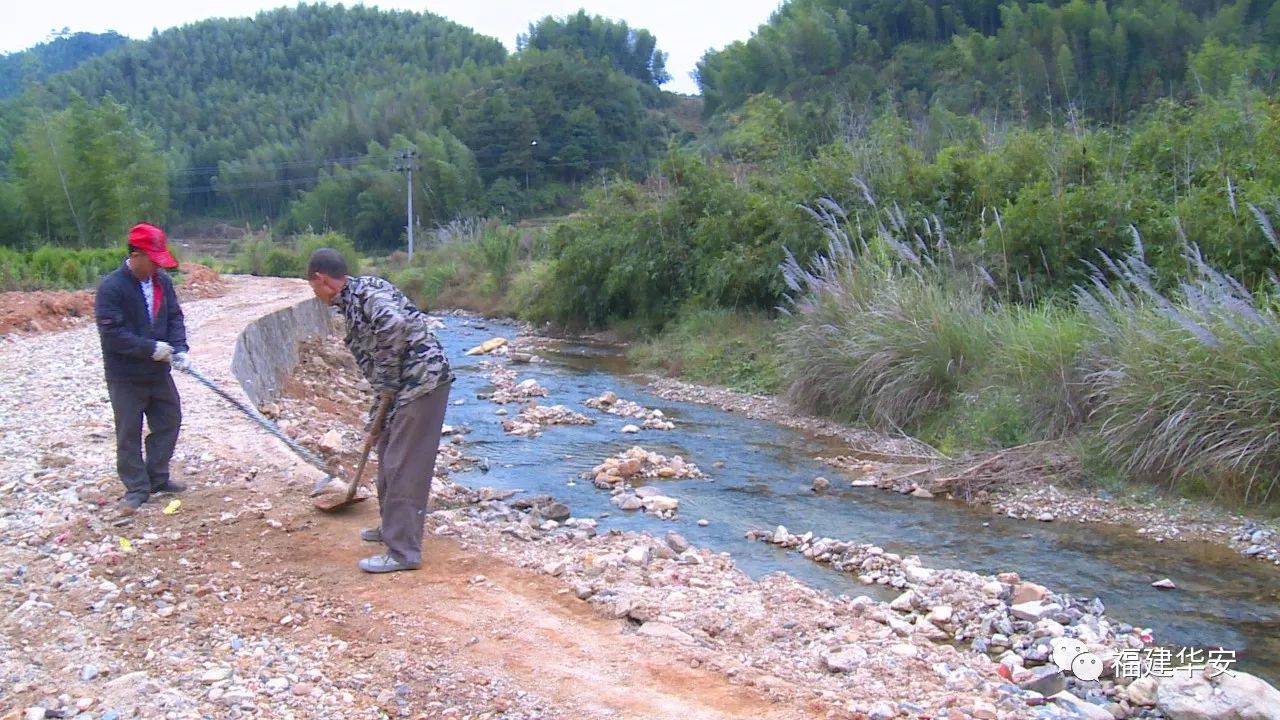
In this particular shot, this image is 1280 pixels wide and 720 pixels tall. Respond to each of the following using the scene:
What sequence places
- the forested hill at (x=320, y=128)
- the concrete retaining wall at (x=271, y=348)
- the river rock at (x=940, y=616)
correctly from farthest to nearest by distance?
the forested hill at (x=320, y=128), the concrete retaining wall at (x=271, y=348), the river rock at (x=940, y=616)

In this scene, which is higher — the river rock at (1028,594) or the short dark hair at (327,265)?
the short dark hair at (327,265)

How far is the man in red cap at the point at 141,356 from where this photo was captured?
5969 millimetres

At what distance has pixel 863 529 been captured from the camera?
26.1 feet

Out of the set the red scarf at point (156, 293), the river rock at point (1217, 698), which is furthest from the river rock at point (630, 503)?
the river rock at point (1217, 698)

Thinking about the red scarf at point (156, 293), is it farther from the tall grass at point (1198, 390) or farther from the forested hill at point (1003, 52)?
the forested hill at point (1003, 52)

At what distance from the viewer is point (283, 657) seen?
443 centimetres

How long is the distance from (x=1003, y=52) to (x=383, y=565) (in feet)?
142

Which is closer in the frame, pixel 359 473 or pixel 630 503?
pixel 359 473

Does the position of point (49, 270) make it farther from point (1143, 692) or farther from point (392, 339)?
point (1143, 692)

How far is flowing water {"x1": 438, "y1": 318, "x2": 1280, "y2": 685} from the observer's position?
6.25 meters

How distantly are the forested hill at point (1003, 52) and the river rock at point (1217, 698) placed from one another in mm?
19562

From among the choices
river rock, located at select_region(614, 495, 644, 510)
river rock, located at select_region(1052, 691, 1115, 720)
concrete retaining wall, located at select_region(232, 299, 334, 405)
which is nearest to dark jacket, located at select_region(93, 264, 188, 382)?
river rock, located at select_region(614, 495, 644, 510)

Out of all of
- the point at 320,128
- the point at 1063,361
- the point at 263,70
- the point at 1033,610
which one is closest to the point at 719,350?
the point at 1063,361

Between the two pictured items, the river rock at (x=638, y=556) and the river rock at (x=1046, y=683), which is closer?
the river rock at (x=1046, y=683)
